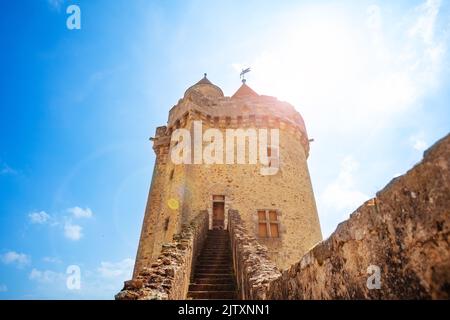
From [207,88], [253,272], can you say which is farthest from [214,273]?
[207,88]

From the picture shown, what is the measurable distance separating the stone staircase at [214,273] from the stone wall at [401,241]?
4496 millimetres

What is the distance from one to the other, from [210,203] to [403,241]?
11.7 m

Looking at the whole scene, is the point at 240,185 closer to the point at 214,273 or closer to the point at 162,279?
the point at 214,273

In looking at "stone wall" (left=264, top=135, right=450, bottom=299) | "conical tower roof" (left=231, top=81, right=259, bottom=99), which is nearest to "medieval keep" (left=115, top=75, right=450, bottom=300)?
"stone wall" (left=264, top=135, right=450, bottom=299)

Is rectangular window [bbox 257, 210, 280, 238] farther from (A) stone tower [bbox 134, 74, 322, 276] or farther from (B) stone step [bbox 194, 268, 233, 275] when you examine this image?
(B) stone step [bbox 194, 268, 233, 275]

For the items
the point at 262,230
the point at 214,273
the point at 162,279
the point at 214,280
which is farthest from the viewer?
the point at 262,230

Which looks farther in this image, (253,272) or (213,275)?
(213,275)

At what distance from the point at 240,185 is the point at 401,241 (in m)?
12.0

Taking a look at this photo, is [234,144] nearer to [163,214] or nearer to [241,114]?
[241,114]

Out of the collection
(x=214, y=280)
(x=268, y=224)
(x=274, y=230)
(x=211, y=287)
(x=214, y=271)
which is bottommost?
(x=211, y=287)

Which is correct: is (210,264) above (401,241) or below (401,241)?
above

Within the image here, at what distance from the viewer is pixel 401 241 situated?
154cm
